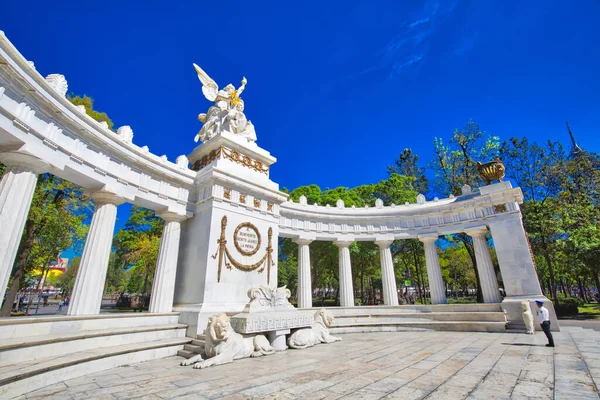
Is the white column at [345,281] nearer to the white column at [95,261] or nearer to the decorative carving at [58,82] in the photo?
the white column at [95,261]

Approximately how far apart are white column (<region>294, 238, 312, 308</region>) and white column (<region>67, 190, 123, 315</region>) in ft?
38.7

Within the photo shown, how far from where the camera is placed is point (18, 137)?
8469 mm

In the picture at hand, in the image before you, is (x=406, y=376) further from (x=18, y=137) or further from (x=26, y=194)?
(x=18, y=137)

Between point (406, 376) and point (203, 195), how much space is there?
1136 cm

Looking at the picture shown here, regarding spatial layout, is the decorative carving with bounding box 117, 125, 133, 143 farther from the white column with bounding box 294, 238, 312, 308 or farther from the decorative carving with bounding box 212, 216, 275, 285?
the white column with bounding box 294, 238, 312, 308

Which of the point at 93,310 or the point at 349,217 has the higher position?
the point at 349,217

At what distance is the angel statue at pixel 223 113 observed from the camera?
15.6 metres

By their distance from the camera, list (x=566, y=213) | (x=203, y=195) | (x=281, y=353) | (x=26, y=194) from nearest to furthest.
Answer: (x=26, y=194) < (x=281, y=353) < (x=203, y=195) < (x=566, y=213)

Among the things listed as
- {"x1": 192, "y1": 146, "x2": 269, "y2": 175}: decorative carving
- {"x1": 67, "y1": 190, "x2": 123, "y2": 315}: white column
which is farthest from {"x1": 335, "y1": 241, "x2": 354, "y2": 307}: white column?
{"x1": 67, "y1": 190, "x2": 123, "y2": 315}: white column

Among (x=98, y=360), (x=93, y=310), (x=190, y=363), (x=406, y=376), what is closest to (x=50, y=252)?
(x=93, y=310)

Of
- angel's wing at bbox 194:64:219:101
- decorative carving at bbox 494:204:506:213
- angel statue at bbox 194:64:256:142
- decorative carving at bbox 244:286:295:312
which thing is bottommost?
decorative carving at bbox 244:286:295:312

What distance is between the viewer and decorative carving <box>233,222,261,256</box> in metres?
13.4

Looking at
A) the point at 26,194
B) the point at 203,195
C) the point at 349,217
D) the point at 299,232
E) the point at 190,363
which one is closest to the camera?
the point at 190,363

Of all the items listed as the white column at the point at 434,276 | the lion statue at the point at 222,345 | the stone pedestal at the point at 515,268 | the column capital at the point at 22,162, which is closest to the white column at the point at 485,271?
the stone pedestal at the point at 515,268
